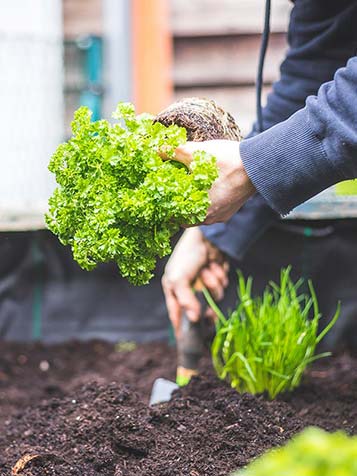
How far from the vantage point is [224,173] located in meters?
1.74

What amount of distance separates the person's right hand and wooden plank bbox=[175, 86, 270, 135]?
2.81m

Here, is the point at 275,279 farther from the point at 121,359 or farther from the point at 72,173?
the point at 72,173

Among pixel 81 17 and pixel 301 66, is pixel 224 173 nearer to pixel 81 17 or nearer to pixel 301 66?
pixel 301 66

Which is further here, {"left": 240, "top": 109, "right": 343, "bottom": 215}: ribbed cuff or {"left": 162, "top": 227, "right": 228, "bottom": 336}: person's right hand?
{"left": 162, "top": 227, "right": 228, "bottom": 336}: person's right hand

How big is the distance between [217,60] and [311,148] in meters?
3.81

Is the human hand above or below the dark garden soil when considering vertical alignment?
above

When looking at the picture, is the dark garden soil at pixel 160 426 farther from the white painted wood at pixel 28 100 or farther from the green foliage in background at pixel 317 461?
the white painted wood at pixel 28 100

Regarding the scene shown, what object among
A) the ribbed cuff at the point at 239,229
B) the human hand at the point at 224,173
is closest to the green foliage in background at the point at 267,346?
the ribbed cuff at the point at 239,229

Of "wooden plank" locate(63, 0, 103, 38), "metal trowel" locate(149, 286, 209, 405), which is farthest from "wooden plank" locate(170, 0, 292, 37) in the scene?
"metal trowel" locate(149, 286, 209, 405)

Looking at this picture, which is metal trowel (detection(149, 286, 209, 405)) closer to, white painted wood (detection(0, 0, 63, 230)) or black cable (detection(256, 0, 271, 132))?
black cable (detection(256, 0, 271, 132))

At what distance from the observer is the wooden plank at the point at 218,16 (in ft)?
17.3

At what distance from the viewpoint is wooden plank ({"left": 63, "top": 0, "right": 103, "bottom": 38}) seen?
5.50 metres

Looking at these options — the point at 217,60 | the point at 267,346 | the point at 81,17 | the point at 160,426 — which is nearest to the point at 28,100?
the point at 81,17

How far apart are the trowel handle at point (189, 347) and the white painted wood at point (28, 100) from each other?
1.52 meters
